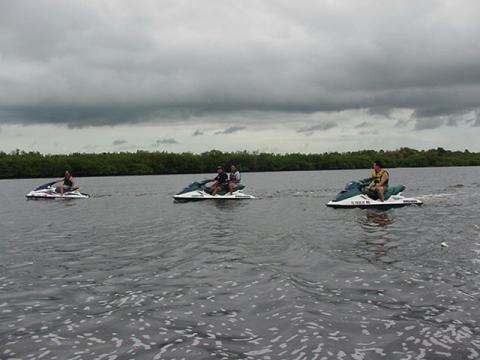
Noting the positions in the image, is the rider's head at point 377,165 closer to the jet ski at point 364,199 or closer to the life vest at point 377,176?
the life vest at point 377,176

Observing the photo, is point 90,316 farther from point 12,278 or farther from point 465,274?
point 465,274

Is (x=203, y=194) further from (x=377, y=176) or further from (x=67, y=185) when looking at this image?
(x=377, y=176)

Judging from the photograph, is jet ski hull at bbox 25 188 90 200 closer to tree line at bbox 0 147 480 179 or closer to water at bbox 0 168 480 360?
water at bbox 0 168 480 360

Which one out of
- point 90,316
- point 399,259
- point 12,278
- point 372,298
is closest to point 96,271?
point 12,278

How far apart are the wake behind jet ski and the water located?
43.4ft

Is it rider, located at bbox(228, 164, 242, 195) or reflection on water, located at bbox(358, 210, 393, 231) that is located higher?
rider, located at bbox(228, 164, 242, 195)

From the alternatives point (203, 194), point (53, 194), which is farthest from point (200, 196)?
point (53, 194)

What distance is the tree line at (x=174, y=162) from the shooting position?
94812 millimetres

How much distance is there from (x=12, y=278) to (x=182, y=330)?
4.89 meters

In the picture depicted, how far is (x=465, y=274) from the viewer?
391 inches

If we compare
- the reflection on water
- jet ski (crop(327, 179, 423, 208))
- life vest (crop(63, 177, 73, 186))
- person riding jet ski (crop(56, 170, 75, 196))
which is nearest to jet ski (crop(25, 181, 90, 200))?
person riding jet ski (crop(56, 170, 75, 196))

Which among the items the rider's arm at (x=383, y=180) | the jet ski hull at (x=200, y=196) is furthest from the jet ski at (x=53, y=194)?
the rider's arm at (x=383, y=180)

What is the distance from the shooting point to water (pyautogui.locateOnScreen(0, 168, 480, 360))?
21.4ft

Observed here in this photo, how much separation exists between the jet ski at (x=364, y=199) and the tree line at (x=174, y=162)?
7755 centimetres
